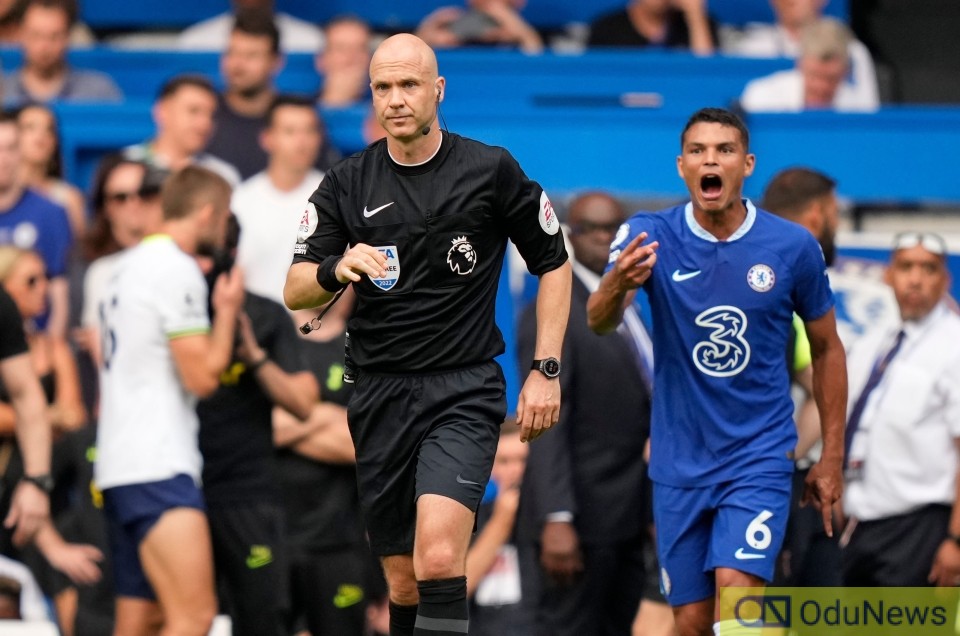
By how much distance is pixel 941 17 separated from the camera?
1323cm

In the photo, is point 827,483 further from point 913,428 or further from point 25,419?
point 25,419

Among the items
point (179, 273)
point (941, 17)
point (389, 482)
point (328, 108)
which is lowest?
point (389, 482)

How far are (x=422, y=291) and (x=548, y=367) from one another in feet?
1.75

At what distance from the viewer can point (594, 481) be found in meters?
8.20

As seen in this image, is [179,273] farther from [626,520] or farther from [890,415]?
[890,415]

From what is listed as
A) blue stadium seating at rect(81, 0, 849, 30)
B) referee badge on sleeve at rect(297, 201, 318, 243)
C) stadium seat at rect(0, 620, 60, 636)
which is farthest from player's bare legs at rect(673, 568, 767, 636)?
blue stadium seating at rect(81, 0, 849, 30)

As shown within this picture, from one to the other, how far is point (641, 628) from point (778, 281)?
253 centimetres

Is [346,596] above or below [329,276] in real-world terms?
below

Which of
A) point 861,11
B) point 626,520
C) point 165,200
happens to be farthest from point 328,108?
point 861,11

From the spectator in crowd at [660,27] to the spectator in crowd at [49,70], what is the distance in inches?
143

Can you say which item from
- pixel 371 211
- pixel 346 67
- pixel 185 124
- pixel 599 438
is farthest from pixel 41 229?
pixel 371 211

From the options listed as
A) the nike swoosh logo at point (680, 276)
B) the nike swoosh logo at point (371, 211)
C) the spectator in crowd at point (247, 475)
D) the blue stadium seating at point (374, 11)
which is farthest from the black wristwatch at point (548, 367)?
the blue stadium seating at point (374, 11)

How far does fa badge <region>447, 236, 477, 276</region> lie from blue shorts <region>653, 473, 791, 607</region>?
1.37 meters

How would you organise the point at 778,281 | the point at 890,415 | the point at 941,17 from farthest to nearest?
the point at 941,17 → the point at 890,415 → the point at 778,281
